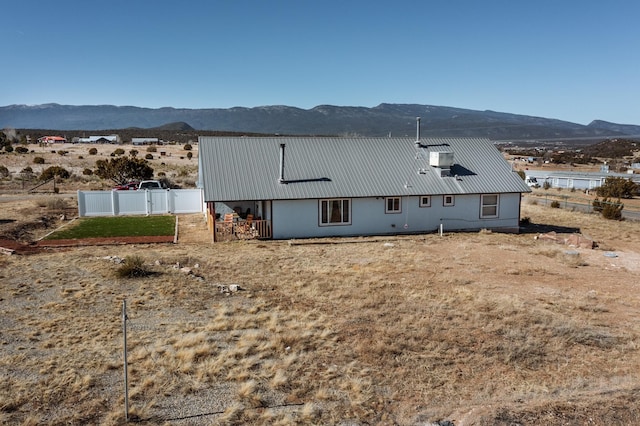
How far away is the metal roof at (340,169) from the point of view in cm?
2273

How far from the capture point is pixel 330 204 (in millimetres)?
23266

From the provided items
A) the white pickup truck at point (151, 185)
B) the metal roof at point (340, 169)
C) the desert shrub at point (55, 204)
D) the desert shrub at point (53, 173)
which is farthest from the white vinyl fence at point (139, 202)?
the desert shrub at point (53, 173)

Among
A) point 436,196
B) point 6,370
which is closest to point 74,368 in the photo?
point 6,370

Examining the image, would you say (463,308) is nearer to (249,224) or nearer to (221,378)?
(221,378)

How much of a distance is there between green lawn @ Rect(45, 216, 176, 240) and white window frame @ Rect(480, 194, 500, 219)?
15691 millimetres

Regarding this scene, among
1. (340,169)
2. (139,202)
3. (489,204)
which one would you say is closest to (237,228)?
(340,169)

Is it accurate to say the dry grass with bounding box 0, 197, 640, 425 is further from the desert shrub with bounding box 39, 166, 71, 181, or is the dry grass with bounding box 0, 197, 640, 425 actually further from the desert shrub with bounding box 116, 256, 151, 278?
the desert shrub with bounding box 39, 166, 71, 181

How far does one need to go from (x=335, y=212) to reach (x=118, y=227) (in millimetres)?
11119

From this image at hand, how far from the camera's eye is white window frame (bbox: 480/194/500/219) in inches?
1004

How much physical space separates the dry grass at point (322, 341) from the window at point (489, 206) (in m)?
7.25

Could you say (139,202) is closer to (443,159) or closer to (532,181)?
(443,159)

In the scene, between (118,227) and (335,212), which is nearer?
(335,212)

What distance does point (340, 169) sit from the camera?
81.8ft

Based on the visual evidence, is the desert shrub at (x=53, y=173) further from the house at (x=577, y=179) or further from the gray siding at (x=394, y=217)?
the house at (x=577, y=179)
